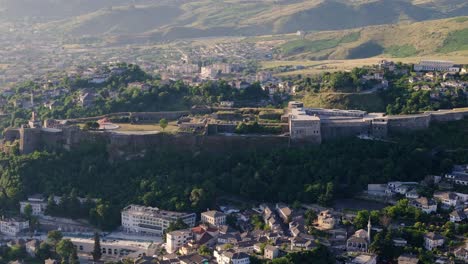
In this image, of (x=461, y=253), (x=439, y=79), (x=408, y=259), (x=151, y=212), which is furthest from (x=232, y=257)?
(x=439, y=79)

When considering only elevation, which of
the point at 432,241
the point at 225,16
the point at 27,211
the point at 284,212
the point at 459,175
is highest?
the point at 225,16

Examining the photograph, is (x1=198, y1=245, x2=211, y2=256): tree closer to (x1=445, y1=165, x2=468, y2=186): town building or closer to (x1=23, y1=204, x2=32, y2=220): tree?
(x1=23, y1=204, x2=32, y2=220): tree

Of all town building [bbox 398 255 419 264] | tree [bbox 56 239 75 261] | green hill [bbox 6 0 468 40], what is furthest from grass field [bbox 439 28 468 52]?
tree [bbox 56 239 75 261]

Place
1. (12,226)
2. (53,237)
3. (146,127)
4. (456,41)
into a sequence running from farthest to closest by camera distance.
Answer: (456,41) < (146,127) < (12,226) < (53,237)

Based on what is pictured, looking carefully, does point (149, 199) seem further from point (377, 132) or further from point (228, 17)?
point (228, 17)

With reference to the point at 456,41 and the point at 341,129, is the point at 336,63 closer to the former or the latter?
the point at 456,41

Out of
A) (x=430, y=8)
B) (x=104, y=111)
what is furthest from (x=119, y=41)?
(x=104, y=111)
